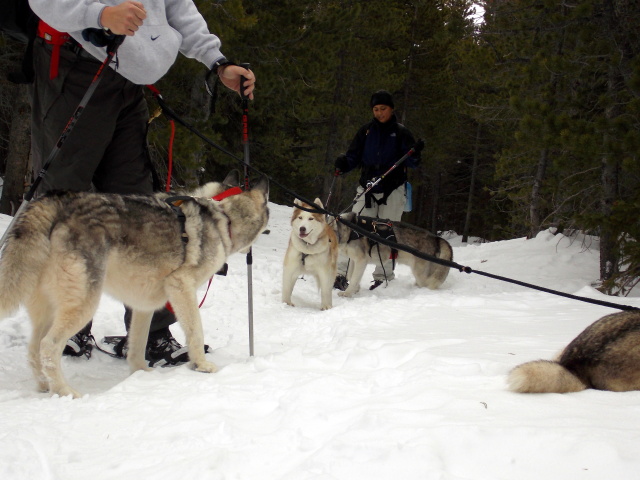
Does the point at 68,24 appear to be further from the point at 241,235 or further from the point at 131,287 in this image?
the point at 241,235

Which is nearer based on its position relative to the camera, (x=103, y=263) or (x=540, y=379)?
(x=540, y=379)

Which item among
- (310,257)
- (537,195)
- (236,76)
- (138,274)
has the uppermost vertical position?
(537,195)

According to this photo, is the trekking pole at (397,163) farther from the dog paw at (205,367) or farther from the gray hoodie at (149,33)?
the dog paw at (205,367)

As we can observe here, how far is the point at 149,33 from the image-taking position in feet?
10.1

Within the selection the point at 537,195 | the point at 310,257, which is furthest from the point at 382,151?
the point at 537,195

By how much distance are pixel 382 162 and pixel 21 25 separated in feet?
19.9

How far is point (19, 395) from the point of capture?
2.64 m

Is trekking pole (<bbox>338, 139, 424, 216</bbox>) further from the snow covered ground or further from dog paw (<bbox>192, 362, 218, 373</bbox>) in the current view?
dog paw (<bbox>192, 362, 218, 373</bbox>)

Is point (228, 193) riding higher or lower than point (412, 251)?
higher

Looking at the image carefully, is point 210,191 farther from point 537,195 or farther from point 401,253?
point 537,195

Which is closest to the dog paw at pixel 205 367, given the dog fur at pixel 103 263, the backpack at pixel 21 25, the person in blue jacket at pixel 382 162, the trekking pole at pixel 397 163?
the dog fur at pixel 103 263

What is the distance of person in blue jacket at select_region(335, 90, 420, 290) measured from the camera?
313 inches

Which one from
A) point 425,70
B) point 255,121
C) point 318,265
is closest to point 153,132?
point 318,265

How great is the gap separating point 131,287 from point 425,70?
74.3ft
